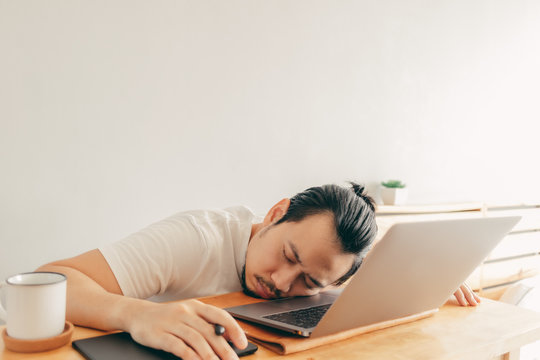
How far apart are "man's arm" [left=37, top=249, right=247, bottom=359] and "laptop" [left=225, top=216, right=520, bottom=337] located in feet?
0.42

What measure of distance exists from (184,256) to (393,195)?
64.7 inches

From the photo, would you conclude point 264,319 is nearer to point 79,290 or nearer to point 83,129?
point 79,290

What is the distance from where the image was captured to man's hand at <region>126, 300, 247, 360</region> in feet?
2.15

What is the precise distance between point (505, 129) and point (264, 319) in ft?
9.77

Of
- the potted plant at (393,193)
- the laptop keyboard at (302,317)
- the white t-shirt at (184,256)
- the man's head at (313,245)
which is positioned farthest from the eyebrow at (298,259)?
the potted plant at (393,193)

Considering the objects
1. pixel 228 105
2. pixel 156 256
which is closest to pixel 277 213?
pixel 156 256

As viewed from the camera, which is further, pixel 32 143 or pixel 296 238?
pixel 32 143

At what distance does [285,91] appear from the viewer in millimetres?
2225

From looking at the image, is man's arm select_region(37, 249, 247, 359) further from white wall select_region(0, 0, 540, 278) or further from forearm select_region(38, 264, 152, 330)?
white wall select_region(0, 0, 540, 278)

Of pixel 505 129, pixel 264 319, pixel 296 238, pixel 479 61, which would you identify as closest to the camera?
pixel 264 319

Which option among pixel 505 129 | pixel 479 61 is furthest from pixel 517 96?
pixel 479 61

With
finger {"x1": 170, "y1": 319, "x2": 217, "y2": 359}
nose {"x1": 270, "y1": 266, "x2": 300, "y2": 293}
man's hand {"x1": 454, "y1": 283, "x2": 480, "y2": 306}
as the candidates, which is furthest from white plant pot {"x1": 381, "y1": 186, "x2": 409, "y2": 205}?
finger {"x1": 170, "y1": 319, "x2": 217, "y2": 359}

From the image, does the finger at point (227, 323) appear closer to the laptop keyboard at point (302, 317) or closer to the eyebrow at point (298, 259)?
the laptop keyboard at point (302, 317)

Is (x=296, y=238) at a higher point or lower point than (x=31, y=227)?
higher
